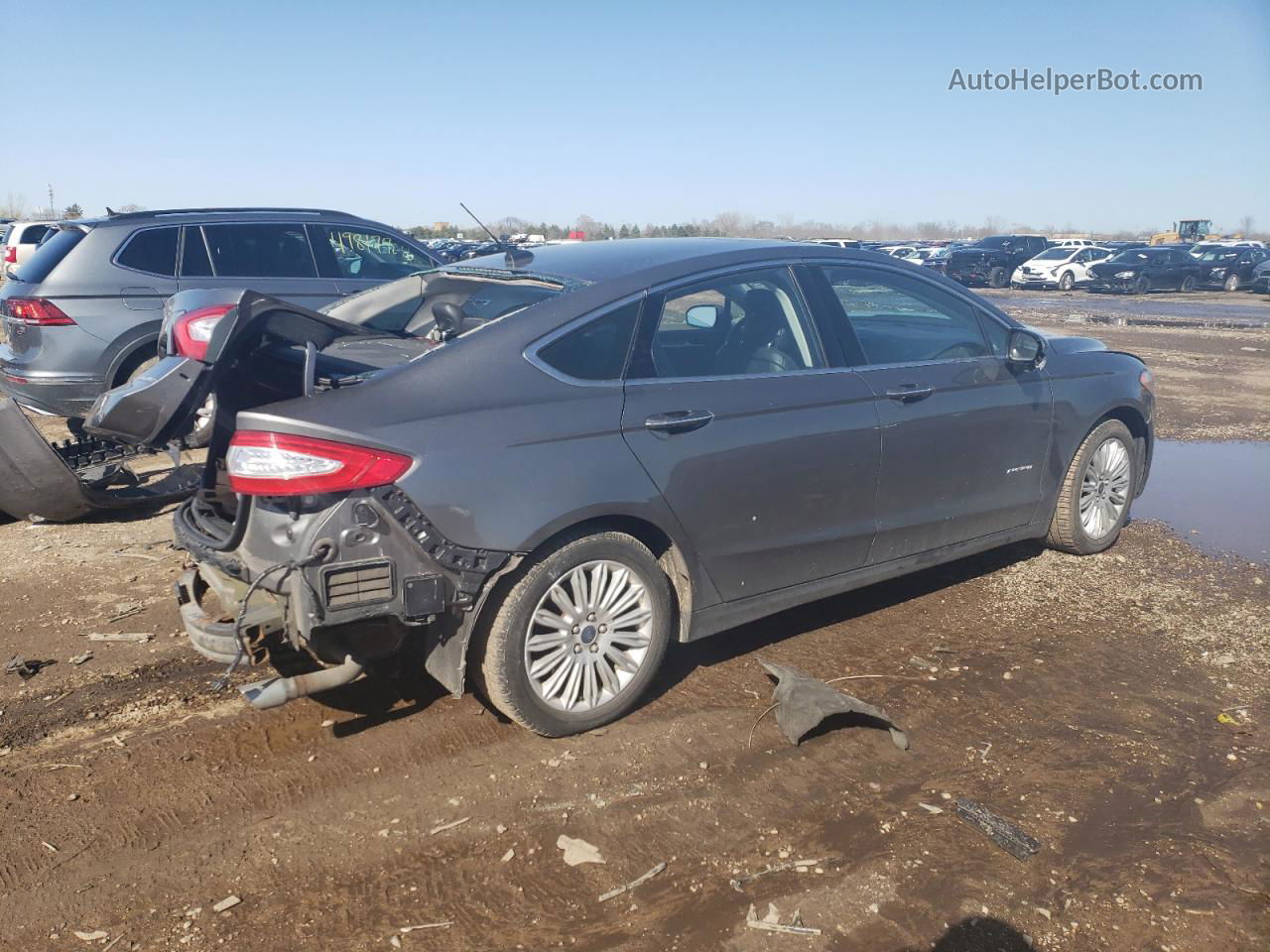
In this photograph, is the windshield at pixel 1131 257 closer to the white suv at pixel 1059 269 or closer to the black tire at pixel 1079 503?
the white suv at pixel 1059 269

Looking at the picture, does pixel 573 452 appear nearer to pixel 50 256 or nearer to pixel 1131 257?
pixel 50 256

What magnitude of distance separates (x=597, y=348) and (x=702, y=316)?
0.66 meters

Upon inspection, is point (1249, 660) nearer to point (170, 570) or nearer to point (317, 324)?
point (317, 324)

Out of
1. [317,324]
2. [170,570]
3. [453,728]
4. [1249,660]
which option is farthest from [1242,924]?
[170,570]

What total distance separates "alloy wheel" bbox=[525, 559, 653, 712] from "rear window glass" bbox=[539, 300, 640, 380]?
69 cm

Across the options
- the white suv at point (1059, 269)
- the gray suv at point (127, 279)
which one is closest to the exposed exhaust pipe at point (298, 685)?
the gray suv at point (127, 279)

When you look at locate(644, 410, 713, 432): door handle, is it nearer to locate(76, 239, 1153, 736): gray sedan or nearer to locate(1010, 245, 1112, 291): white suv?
locate(76, 239, 1153, 736): gray sedan

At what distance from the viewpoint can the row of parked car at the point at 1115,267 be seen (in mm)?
31469

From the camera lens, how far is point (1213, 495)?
282 inches

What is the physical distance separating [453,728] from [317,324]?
1589 millimetres

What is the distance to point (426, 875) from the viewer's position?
2.96 m

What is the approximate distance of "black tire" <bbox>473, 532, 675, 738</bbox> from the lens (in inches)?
136

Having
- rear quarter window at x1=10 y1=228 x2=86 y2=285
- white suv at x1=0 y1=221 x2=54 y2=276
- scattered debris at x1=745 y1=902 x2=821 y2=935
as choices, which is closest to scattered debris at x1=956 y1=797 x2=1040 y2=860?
scattered debris at x1=745 y1=902 x2=821 y2=935

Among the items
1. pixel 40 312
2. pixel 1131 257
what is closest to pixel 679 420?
pixel 40 312
